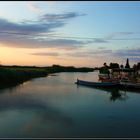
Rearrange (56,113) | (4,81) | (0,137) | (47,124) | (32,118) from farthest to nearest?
1. (4,81)
2. (56,113)
3. (32,118)
4. (47,124)
5. (0,137)

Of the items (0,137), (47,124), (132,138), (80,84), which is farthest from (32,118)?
(80,84)

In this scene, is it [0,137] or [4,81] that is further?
[4,81]

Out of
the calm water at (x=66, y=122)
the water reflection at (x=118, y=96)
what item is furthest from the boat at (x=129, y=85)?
the calm water at (x=66, y=122)

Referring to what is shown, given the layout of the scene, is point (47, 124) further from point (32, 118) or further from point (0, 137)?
point (0, 137)

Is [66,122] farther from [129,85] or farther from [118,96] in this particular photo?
[129,85]

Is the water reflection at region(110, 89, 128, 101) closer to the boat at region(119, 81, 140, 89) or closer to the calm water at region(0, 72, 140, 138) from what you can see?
the boat at region(119, 81, 140, 89)

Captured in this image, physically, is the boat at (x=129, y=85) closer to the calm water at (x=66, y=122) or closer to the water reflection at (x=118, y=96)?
the water reflection at (x=118, y=96)

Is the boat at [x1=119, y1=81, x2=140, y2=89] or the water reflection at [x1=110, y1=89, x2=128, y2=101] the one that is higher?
the boat at [x1=119, y1=81, x2=140, y2=89]

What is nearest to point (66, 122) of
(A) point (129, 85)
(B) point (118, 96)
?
(B) point (118, 96)

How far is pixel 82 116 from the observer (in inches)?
1008

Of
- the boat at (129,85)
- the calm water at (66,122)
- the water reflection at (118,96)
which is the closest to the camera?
the calm water at (66,122)

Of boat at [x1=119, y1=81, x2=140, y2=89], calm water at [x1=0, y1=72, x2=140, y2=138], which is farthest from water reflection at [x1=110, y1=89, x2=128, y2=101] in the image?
calm water at [x1=0, y1=72, x2=140, y2=138]

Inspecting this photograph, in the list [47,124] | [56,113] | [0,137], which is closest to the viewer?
[0,137]

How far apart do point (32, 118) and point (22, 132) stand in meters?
5.17
